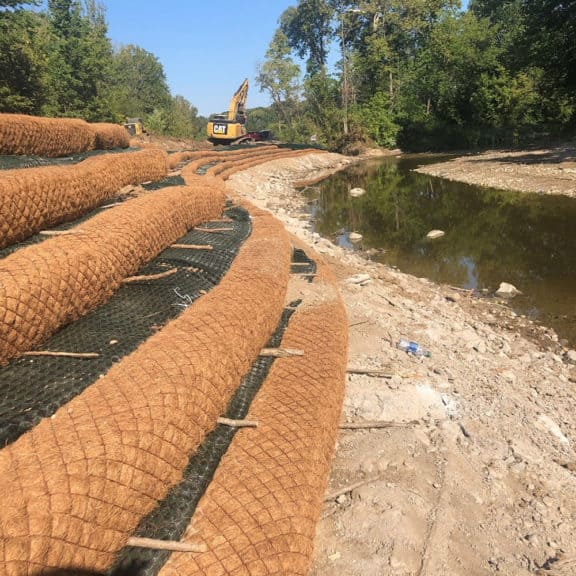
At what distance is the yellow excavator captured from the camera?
2559 centimetres

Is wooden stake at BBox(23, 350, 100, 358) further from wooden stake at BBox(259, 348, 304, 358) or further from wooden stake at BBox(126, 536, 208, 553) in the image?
wooden stake at BBox(259, 348, 304, 358)

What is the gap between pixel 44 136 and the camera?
23.0 ft

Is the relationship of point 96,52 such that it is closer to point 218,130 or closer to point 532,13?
point 218,130

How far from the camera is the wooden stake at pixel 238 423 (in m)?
2.56

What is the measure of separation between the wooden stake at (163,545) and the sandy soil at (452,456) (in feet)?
3.19

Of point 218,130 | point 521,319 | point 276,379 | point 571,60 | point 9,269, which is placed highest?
point 571,60

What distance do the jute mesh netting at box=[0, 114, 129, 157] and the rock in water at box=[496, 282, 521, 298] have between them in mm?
7928

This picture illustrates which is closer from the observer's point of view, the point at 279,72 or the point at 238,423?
the point at 238,423

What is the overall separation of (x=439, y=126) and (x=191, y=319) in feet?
107

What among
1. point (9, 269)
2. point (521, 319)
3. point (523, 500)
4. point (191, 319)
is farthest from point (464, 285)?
point (9, 269)

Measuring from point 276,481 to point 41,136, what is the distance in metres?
6.90

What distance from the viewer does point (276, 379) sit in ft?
10.5

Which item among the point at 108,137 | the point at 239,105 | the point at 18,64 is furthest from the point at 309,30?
the point at 108,137

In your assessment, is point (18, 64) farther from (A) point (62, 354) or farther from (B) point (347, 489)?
(B) point (347, 489)
